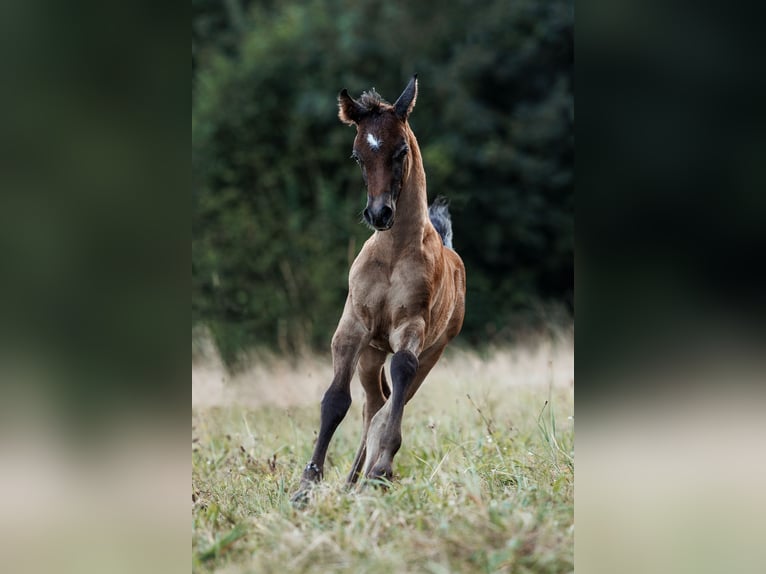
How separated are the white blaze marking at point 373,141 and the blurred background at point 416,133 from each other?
35.6ft

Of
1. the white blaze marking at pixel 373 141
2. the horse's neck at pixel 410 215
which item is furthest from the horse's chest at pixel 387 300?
the white blaze marking at pixel 373 141

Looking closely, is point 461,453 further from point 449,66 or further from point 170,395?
point 449,66

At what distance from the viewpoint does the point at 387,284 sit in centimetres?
539

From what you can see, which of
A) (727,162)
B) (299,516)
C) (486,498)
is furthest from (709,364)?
(299,516)

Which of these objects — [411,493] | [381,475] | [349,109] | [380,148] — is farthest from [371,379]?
[349,109]

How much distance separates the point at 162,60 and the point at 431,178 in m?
13.9

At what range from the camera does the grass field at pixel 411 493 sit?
3.81 m

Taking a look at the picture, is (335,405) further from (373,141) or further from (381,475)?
(373,141)

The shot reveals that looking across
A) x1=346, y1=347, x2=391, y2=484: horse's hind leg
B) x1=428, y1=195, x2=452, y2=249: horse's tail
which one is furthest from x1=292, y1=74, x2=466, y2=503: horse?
x1=428, y1=195, x2=452, y2=249: horse's tail

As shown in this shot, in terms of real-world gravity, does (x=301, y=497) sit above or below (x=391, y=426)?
below

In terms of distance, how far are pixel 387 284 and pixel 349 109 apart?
1.07 metres

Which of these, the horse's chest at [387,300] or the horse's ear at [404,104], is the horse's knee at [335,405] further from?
the horse's ear at [404,104]

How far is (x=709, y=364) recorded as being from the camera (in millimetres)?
2820

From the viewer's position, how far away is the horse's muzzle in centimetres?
493
